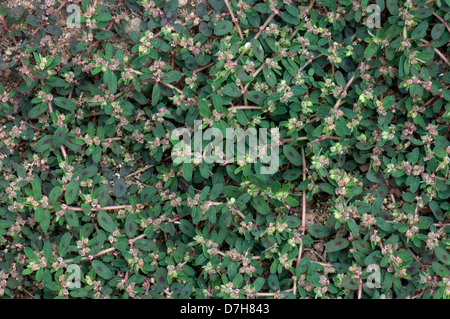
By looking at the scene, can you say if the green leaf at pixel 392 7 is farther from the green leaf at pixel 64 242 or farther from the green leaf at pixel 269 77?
the green leaf at pixel 64 242

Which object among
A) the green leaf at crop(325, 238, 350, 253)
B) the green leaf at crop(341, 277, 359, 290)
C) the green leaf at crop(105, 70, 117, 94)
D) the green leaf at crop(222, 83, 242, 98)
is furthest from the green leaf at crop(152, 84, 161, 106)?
the green leaf at crop(341, 277, 359, 290)

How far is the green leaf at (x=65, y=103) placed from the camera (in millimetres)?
2490

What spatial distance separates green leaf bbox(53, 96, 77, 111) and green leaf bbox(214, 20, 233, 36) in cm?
76

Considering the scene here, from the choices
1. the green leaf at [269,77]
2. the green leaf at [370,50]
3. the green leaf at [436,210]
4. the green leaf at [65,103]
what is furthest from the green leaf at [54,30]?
the green leaf at [436,210]

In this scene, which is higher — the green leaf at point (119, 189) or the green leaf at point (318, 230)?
the green leaf at point (119, 189)

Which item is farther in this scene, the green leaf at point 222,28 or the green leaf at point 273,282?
the green leaf at point 222,28

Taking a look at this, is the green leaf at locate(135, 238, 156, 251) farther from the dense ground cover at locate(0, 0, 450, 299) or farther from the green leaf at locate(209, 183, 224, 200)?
the green leaf at locate(209, 183, 224, 200)

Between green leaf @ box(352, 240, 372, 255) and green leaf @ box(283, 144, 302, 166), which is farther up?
green leaf @ box(283, 144, 302, 166)

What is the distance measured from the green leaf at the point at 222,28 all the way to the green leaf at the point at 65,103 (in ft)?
2.48

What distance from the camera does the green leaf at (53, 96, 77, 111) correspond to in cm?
249

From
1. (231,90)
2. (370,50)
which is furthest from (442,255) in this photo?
(231,90)

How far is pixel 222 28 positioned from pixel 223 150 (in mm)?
567

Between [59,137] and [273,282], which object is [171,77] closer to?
[59,137]
